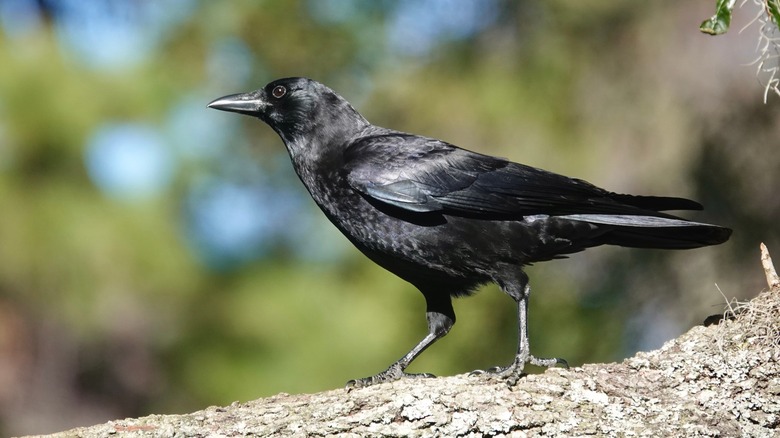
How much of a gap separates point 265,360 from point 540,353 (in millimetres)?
1886

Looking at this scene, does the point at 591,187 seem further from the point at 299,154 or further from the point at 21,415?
the point at 21,415

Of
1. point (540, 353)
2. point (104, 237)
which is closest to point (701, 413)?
point (540, 353)

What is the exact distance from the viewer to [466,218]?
4074 mm

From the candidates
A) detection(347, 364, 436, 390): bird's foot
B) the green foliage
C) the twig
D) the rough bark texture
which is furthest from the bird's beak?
the twig

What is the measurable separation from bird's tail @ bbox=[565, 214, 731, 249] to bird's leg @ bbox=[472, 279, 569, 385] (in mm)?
447

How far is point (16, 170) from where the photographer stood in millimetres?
6227

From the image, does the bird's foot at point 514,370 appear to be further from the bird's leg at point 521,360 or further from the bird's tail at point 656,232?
the bird's tail at point 656,232

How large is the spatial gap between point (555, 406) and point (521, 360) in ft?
1.89

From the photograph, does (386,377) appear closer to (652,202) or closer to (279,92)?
(652,202)

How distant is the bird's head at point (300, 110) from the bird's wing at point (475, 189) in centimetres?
37

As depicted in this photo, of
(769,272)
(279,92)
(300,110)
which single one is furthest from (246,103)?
(769,272)

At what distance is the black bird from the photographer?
395 cm

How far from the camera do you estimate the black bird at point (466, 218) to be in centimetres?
395

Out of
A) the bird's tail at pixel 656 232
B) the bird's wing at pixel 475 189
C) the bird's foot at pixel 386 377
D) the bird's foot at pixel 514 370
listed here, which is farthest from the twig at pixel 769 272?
the bird's foot at pixel 386 377
